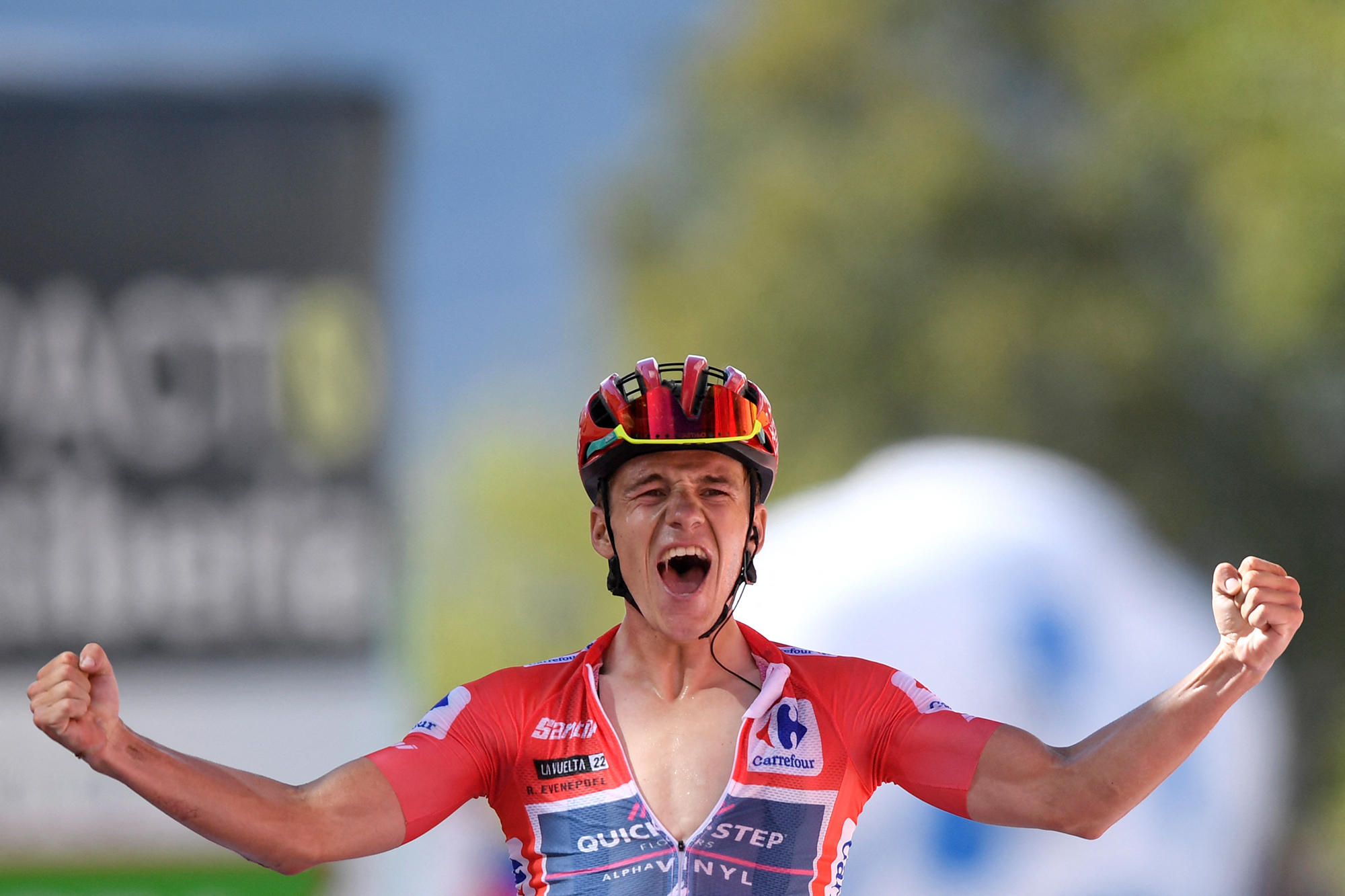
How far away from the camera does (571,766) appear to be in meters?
3.94

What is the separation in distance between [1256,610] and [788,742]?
1.18 metres

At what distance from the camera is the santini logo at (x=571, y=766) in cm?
393

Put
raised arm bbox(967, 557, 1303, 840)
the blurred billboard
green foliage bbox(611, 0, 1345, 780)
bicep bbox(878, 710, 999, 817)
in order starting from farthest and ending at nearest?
green foliage bbox(611, 0, 1345, 780) → the blurred billboard → bicep bbox(878, 710, 999, 817) → raised arm bbox(967, 557, 1303, 840)

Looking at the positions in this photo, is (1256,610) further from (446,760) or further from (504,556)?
(504,556)

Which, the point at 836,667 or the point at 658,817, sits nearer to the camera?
the point at 658,817

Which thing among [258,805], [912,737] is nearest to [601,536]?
[912,737]

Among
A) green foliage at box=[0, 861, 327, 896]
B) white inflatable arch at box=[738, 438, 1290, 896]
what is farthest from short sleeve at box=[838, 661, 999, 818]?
green foliage at box=[0, 861, 327, 896]

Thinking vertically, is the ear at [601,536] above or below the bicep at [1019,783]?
above

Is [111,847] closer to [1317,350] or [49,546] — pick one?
[49,546]

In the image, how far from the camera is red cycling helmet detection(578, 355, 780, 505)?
13.5 feet

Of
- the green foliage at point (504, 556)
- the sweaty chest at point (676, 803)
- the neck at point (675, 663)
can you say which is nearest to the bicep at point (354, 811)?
the sweaty chest at point (676, 803)

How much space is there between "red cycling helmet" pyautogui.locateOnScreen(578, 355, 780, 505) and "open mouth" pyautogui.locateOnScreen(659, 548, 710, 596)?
0.29 metres

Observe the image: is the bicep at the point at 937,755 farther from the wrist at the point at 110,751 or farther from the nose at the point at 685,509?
the wrist at the point at 110,751

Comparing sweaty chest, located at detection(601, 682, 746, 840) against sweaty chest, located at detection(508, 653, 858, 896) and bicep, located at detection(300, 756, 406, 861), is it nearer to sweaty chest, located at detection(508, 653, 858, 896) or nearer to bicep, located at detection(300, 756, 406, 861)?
sweaty chest, located at detection(508, 653, 858, 896)
